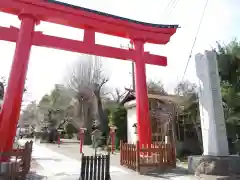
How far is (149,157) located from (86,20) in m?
6.89

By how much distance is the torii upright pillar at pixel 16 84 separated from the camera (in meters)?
7.32

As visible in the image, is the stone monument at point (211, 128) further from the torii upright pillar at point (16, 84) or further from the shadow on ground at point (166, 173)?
the torii upright pillar at point (16, 84)

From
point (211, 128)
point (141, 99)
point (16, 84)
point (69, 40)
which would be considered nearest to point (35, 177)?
point (16, 84)

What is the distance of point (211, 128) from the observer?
6551 mm

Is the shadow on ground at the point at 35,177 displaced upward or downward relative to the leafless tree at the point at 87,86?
downward

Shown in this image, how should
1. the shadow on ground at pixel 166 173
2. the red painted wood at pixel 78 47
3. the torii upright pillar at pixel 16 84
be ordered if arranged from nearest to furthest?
the torii upright pillar at pixel 16 84
the shadow on ground at pixel 166 173
the red painted wood at pixel 78 47

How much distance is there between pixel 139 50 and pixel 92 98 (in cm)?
2196

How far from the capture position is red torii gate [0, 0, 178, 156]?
7.68 meters

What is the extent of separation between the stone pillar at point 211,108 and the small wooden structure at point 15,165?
5.87 meters

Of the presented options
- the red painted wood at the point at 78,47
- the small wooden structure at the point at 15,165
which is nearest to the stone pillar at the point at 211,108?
the red painted wood at the point at 78,47

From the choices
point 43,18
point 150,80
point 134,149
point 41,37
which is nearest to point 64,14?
point 43,18

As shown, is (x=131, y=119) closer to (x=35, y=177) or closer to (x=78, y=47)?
(x=78, y=47)

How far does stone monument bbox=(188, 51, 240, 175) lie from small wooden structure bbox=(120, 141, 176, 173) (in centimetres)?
191

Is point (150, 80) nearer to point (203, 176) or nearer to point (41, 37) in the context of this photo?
point (41, 37)
